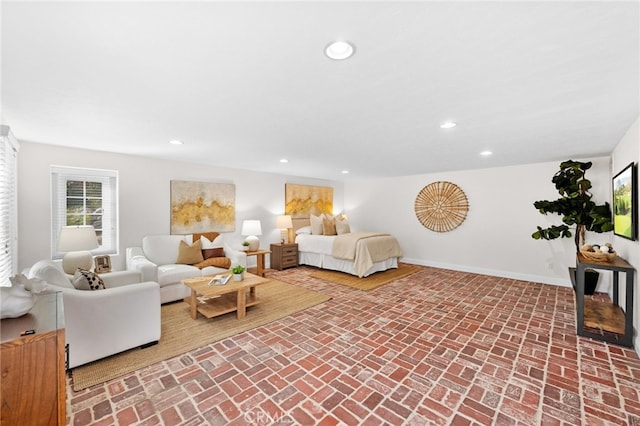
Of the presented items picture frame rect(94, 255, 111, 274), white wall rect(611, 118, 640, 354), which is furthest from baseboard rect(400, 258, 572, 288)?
picture frame rect(94, 255, 111, 274)

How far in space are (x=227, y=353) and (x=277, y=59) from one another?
2.50m

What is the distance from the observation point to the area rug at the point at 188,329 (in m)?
2.21

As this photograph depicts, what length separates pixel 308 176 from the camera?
7.12m

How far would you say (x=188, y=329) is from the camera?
2984mm

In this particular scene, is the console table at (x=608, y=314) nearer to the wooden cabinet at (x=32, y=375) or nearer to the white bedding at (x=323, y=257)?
the white bedding at (x=323, y=257)

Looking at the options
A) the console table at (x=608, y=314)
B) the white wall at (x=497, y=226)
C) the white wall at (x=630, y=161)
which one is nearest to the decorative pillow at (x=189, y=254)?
the white wall at (x=497, y=226)

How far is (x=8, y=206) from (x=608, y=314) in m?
7.03

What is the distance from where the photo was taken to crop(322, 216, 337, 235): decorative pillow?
254 inches

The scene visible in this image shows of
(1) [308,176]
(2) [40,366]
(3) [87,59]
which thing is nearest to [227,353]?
(2) [40,366]

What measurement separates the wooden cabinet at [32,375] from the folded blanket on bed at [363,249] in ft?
14.7

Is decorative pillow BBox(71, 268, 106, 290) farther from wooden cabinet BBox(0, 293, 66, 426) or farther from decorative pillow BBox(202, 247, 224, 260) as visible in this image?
decorative pillow BBox(202, 247, 224, 260)

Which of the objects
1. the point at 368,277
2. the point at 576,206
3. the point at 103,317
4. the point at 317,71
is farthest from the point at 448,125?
the point at 103,317

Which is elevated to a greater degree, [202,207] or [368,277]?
[202,207]

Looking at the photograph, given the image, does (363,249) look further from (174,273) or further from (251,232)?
(174,273)
